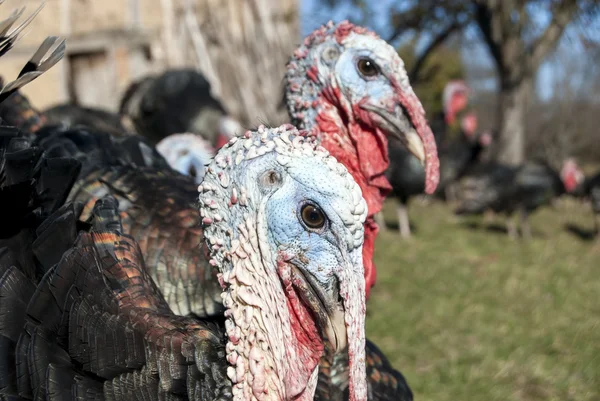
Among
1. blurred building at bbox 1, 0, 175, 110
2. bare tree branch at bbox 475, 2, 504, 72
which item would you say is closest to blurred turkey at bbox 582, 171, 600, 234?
bare tree branch at bbox 475, 2, 504, 72

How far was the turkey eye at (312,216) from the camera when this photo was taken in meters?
1.64

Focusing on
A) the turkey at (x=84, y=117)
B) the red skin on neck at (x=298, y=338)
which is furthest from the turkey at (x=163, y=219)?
the turkey at (x=84, y=117)

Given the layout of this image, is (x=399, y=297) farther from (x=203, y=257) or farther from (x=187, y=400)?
(x=187, y=400)

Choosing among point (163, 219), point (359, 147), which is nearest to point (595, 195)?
point (359, 147)

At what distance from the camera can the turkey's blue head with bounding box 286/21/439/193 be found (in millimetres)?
2574

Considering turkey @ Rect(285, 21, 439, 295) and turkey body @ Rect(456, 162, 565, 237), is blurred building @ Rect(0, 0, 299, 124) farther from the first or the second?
turkey @ Rect(285, 21, 439, 295)

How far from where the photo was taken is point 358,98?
2.61m

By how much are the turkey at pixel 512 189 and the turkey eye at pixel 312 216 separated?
7118 mm

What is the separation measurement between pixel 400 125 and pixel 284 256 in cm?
109

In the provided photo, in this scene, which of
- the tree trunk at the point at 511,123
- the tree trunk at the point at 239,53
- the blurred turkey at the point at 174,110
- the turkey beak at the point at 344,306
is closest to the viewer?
the turkey beak at the point at 344,306

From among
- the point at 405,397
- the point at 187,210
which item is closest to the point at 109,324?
the point at 187,210

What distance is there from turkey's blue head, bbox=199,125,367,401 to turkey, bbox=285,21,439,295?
0.87 meters

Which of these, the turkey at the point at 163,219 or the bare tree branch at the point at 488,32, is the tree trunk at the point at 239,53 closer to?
the bare tree branch at the point at 488,32

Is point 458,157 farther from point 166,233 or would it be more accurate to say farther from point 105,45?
point 166,233
